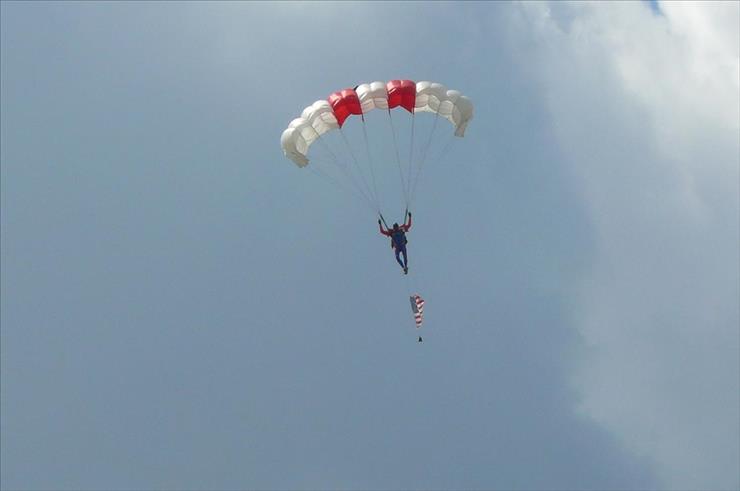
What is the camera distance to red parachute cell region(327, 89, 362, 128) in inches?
2169

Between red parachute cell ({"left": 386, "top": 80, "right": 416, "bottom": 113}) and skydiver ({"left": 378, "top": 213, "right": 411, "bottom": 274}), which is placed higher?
red parachute cell ({"left": 386, "top": 80, "right": 416, "bottom": 113})

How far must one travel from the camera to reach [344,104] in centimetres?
5522

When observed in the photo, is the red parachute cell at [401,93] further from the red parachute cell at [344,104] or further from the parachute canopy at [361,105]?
the red parachute cell at [344,104]

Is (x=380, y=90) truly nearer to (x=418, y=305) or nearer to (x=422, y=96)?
(x=422, y=96)

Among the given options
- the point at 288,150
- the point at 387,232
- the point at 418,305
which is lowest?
the point at 418,305

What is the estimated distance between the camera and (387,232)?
54.3 meters

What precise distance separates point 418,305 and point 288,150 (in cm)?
1219

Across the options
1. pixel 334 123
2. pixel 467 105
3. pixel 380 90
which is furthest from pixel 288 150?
pixel 467 105

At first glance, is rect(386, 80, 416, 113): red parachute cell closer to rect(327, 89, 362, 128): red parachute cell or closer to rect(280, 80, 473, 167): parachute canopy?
rect(280, 80, 473, 167): parachute canopy

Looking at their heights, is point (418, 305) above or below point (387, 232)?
below

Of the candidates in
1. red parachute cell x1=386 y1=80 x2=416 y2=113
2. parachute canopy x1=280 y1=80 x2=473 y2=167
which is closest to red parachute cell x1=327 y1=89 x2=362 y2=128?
parachute canopy x1=280 y1=80 x2=473 y2=167

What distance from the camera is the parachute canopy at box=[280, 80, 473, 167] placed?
2175 inches

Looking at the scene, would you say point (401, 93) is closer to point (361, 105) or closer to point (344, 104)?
point (361, 105)

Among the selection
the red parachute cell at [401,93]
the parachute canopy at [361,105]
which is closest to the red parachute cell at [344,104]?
the parachute canopy at [361,105]
